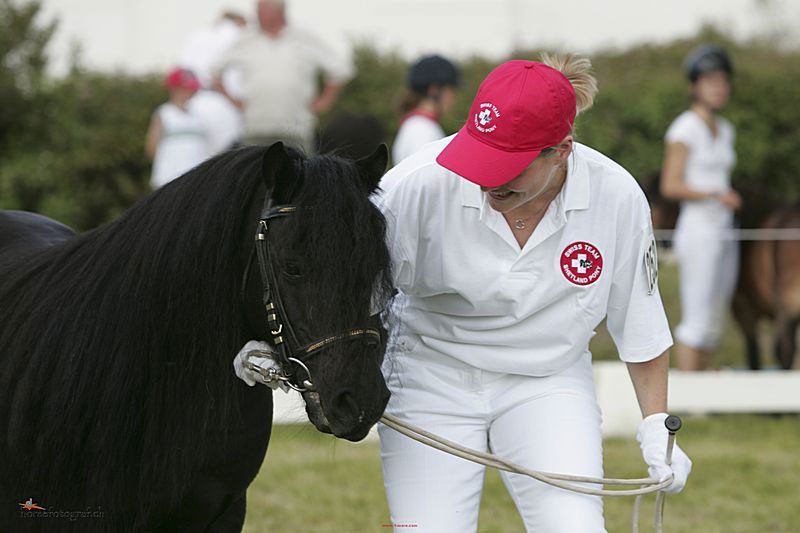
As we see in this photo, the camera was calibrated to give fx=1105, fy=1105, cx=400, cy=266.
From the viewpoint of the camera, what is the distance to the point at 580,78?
10.2ft

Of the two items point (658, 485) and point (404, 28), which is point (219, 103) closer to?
point (404, 28)

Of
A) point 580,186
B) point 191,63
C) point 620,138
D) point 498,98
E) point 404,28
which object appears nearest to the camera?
point 498,98

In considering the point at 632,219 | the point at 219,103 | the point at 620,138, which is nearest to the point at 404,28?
the point at 620,138

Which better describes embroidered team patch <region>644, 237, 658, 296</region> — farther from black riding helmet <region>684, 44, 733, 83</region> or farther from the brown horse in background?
the brown horse in background

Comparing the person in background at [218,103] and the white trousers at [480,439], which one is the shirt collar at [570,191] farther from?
the person in background at [218,103]

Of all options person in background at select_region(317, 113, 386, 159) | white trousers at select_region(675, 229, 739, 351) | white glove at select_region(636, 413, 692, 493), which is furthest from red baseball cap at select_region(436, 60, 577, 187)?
person in background at select_region(317, 113, 386, 159)

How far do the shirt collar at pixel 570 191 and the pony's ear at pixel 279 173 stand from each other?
57 cm

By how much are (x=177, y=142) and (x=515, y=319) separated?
225 inches

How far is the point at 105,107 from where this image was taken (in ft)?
32.9

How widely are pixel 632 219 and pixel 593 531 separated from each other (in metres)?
0.87

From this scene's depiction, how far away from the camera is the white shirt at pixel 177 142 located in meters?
8.30

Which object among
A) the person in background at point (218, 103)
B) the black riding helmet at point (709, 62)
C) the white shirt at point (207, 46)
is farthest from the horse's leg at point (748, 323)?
the white shirt at point (207, 46)

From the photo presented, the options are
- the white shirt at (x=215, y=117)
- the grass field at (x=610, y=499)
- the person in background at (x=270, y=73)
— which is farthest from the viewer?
the person in background at (x=270, y=73)

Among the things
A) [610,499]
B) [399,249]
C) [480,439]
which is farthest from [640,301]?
[610,499]
